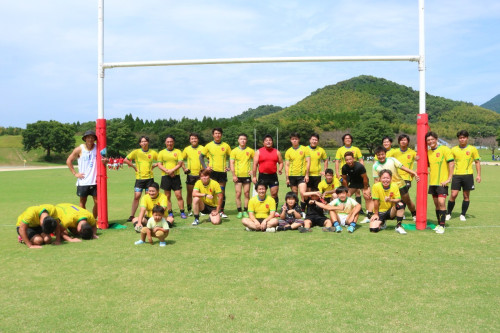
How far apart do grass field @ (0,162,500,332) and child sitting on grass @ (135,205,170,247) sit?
205 millimetres

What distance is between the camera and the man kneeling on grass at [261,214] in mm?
7082

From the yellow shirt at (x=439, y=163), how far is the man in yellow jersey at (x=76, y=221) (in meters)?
6.53

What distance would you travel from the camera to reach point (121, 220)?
8.66m

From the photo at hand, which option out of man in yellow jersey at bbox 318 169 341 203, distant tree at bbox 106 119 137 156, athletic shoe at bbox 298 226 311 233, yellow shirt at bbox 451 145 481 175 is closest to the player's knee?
athletic shoe at bbox 298 226 311 233

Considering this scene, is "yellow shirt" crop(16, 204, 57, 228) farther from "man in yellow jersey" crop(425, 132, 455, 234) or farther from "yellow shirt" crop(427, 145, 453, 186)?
"yellow shirt" crop(427, 145, 453, 186)

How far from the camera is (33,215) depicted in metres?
6.07

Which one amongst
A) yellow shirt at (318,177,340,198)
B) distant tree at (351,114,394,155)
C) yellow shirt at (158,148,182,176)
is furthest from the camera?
distant tree at (351,114,394,155)

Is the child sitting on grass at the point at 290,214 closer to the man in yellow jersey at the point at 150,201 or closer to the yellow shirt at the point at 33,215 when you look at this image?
the man in yellow jersey at the point at 150,201

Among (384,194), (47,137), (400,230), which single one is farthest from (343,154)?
(47,137)

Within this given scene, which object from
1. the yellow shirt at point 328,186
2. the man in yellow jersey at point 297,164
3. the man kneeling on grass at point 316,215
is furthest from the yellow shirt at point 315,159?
the man kneeling on grass at point 316,215

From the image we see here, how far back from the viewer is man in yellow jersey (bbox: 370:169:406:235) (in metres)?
7.05

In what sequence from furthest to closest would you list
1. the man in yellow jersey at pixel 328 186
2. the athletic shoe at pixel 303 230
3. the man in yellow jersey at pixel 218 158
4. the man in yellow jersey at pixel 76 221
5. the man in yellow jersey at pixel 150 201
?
the man in yellow jersey at pixel 218 158, the man in yellow jersey at pixel 328 186, the athletic shoe at pixel 303 230, the man in yellow jersey at pixel 150 201, the man in yellow jersey at pixel 76 221

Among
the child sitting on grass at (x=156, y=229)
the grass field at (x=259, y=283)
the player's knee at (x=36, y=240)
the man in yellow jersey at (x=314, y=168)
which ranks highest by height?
the man in yellow jersey at (x=314, y=168)

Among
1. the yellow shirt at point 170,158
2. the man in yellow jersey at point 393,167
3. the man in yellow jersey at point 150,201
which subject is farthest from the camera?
the yellow shirt at point 170,158
